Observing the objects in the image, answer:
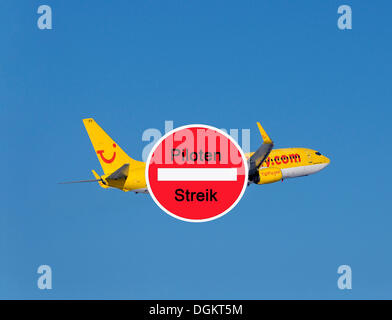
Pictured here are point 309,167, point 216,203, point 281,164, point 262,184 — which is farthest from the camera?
point 309,167

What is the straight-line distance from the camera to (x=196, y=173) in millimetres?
44125

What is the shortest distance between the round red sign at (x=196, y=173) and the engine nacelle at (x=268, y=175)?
41.0 meters

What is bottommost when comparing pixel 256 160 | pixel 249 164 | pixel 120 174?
pixel 120 174

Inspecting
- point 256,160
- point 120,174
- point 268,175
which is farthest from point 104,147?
point 268,175

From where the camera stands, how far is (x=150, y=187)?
4409 centimetres

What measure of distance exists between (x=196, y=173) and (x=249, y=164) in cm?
3741

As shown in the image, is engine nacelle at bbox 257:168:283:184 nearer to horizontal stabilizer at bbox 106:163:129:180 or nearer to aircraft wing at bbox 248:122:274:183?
aircraft wing at bbox 248:122:274:183

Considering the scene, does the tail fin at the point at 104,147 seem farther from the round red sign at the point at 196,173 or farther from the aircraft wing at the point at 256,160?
the round red sign at the point at 196,173

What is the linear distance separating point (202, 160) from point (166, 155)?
2525 millimetres

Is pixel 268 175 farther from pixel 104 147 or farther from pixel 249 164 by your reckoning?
pixel 104 147
